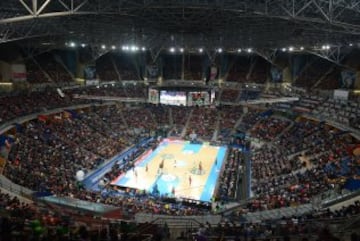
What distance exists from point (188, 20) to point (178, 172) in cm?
1448

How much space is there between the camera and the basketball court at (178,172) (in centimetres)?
2859

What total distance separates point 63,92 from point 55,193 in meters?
30.0

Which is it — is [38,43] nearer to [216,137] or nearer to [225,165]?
[216,137]

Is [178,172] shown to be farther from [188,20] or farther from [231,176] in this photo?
[188,20]

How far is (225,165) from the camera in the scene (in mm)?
34188

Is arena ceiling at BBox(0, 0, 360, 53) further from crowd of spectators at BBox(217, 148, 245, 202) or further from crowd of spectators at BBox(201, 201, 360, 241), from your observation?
crowd of spectators at BBox(201, 201, 360, 241)

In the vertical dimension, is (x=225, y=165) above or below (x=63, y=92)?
below

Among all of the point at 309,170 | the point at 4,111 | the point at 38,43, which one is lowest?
the point at 309,170

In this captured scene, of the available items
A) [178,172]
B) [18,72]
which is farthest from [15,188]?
[18,72]

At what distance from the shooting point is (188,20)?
108ft

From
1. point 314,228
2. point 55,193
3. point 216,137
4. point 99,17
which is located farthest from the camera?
point 216,137

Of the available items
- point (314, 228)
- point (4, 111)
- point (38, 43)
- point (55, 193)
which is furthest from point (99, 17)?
point (314, 228)

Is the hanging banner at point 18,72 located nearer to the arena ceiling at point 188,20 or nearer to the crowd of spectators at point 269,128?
the arena ceiling at point 188,20

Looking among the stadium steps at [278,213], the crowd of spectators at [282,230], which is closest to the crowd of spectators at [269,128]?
the stadium steps at [278,213]
